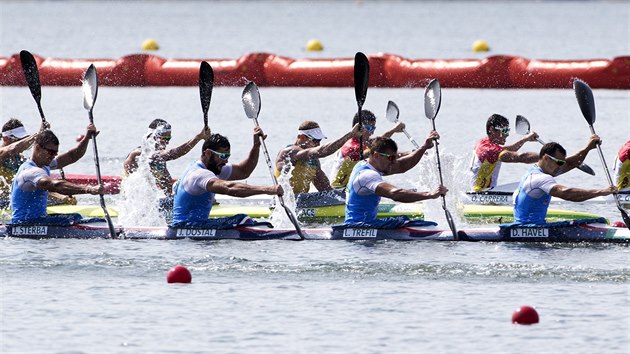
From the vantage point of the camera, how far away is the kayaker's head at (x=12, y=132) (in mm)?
20906

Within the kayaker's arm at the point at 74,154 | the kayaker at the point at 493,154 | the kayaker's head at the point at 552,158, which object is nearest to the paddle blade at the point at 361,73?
the kayaker at the point at 493,154

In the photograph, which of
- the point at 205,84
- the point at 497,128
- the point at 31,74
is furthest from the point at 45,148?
the point at 497,128

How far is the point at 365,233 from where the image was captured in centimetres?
1869

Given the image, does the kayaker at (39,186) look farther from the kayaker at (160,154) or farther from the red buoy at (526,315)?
the red buoy at (526,315)

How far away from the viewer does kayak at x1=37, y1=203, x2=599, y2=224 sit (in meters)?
20.5

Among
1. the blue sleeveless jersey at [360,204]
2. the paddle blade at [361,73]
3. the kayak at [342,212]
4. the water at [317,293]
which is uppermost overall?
the paddle blade at [361,73]

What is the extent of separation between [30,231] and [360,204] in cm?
417

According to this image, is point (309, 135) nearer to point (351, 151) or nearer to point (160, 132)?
point (351, 151)

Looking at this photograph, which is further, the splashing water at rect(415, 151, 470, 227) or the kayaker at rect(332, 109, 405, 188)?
the kayaker at rect(332, 109, 405, 188)

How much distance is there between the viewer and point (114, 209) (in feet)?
68.9

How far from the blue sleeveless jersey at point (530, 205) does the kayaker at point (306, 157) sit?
2.99 meters

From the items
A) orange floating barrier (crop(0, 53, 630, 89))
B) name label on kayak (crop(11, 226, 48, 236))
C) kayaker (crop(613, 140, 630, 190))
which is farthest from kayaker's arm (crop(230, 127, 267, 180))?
orange floating barrier (crop(0, 53, 630, 89))

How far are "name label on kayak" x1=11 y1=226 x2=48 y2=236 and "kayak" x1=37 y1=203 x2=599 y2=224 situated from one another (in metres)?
1.40

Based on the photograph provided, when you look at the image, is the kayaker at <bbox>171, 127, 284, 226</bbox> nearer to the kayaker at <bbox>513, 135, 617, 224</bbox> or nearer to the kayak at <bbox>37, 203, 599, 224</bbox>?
the kayak at <bbox>37, 203, 599, 224</bbox>
